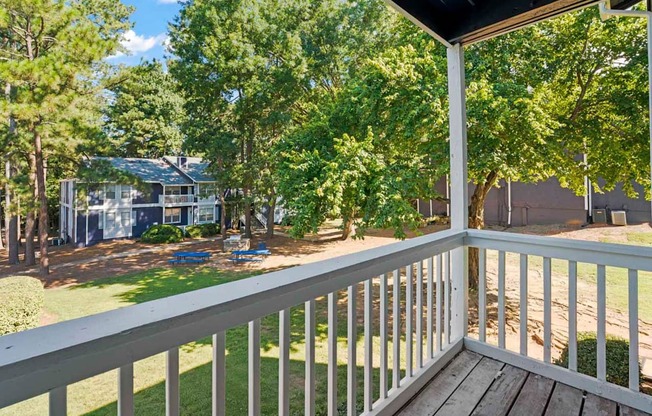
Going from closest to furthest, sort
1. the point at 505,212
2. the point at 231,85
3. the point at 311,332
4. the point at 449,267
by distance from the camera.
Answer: the point at 311,332
the point at 449,267
the point at 231,85
the point at 505,212

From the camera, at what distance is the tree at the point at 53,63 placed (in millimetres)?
2783

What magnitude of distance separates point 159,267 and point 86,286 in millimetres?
1178

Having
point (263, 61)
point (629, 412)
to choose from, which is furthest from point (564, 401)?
point (263, 61)

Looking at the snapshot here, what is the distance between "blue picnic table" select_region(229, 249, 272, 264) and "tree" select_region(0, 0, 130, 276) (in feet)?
8.66

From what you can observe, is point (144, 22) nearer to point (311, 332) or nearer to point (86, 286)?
point (86, 286)

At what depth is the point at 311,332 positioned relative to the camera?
1.03 m

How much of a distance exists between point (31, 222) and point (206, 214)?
187 inches

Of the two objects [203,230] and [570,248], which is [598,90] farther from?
[203,230]

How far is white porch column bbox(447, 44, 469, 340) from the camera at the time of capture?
6.60 feet

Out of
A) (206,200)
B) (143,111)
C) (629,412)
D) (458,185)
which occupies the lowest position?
(629,412)

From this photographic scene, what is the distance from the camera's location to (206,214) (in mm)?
8461

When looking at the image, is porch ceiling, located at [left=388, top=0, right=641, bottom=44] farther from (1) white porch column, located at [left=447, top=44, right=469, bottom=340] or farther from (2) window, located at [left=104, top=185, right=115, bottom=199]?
(2) window, located at [left=104, top=185, right=115, bottom=199]

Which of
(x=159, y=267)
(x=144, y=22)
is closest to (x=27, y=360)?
(x=144, y=22)

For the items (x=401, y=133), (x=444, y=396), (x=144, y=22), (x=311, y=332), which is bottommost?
(x=444, y=396)
